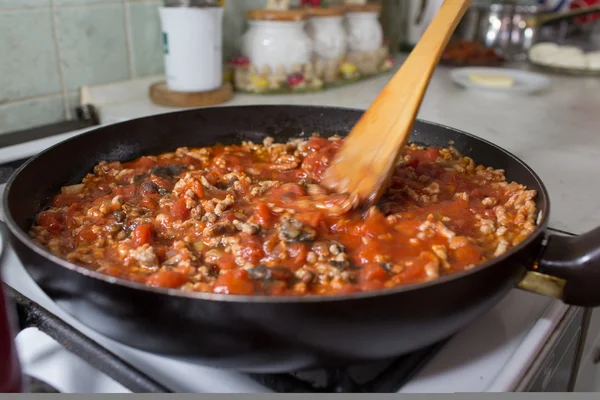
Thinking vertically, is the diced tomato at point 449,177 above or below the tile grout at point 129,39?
below

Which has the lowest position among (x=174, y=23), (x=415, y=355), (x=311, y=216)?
(x=415, y=355)

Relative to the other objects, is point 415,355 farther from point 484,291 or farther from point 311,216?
point 311,216

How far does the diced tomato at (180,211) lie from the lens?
3.62 ft

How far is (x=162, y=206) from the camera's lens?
3.80ft

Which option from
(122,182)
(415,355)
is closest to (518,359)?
(415,355)

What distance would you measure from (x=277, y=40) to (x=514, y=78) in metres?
1.16

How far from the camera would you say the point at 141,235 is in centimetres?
100

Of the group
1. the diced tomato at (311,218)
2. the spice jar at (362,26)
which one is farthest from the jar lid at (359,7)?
the diced tomato at (311,218)

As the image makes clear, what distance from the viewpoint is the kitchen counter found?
4.90 feet

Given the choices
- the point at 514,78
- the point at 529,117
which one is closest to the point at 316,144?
the point at 529,117

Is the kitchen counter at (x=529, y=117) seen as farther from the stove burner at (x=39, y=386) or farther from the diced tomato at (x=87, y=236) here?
the stove burner at (x=39, y=386)

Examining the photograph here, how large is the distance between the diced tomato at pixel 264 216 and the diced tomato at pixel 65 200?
41 cm

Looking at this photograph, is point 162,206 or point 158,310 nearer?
point 158,310

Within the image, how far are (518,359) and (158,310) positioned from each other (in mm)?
534
